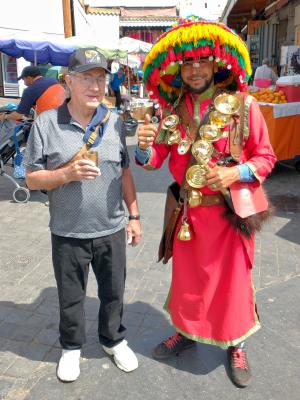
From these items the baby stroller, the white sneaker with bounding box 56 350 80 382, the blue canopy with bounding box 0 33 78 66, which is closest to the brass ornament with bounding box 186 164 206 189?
the white sneaker with bounding box 56 350 80 382

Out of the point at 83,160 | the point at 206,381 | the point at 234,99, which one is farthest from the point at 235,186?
the point at 206,381

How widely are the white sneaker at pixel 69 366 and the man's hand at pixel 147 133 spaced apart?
133 cm

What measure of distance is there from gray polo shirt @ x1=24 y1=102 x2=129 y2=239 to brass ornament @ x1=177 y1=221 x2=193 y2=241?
354mm

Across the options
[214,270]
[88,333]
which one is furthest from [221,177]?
[88,333]

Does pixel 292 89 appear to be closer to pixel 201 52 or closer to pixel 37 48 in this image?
pixel 37 48

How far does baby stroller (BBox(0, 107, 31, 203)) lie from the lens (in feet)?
19.6

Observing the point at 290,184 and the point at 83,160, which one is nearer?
the point at 83,160

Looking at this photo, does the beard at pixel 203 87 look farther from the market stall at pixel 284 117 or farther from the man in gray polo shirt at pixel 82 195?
the market stall at pixel 284 117

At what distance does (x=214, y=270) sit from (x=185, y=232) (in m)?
0.28

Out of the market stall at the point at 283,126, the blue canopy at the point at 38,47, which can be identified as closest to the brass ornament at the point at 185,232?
the market stall at the point at 283,126

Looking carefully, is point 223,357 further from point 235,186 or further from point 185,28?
point 185,28

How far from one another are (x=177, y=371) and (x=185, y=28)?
1965 mm

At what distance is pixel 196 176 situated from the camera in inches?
85.7

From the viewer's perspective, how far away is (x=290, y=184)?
22.3 ft
